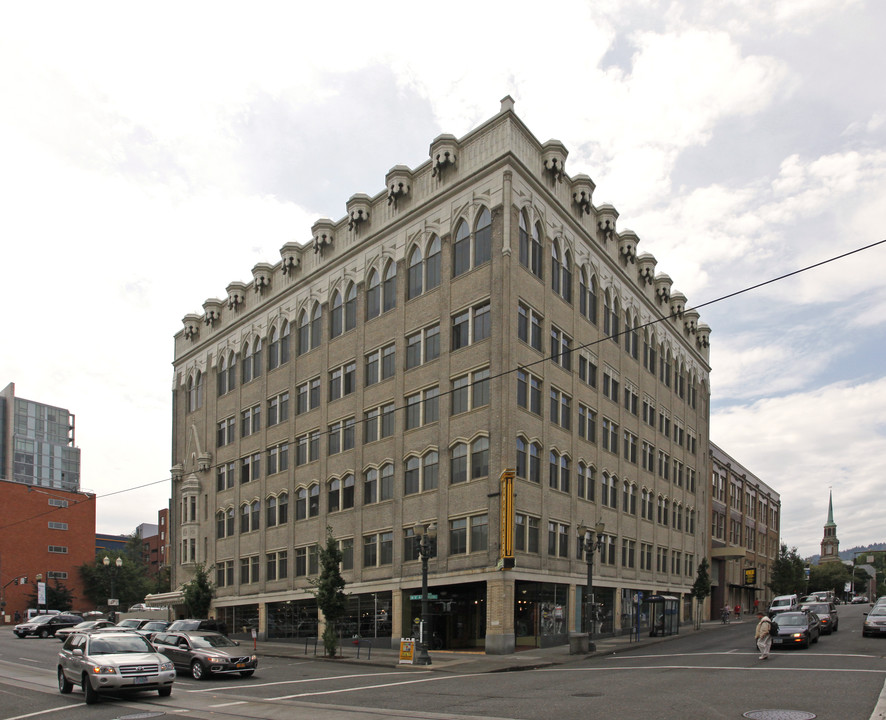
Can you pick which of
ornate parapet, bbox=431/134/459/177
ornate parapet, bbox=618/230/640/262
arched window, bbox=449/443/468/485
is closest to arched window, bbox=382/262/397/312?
ornate parapet, bbox=431/134/459/177

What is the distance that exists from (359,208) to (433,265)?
24.7 feet

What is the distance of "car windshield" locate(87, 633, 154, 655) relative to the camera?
21.3 meters

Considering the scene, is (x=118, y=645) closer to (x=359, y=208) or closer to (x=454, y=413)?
(x=454, y=413)

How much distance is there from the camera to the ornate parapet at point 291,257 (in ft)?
176

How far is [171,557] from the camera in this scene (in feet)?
221

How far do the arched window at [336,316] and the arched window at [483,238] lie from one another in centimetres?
1228

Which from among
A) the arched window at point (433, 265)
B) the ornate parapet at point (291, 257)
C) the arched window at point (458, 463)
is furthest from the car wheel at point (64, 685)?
the ornate parapet at point (291, 257)

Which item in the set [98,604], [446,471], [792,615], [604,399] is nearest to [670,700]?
[792,615]

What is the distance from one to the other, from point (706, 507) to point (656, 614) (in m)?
26.2

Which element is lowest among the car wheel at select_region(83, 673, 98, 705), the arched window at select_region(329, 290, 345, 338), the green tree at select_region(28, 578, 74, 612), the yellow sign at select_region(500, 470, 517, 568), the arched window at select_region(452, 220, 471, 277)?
the green tree at select_region(28, 578, 74, 612)

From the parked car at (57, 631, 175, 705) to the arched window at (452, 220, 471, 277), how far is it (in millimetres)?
23728

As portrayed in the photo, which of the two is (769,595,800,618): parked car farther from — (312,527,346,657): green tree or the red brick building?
the red brick building

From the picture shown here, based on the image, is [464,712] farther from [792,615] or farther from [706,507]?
[706,507]

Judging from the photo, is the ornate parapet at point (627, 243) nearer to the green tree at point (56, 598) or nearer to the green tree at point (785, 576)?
the green tree at point (785, 576)
